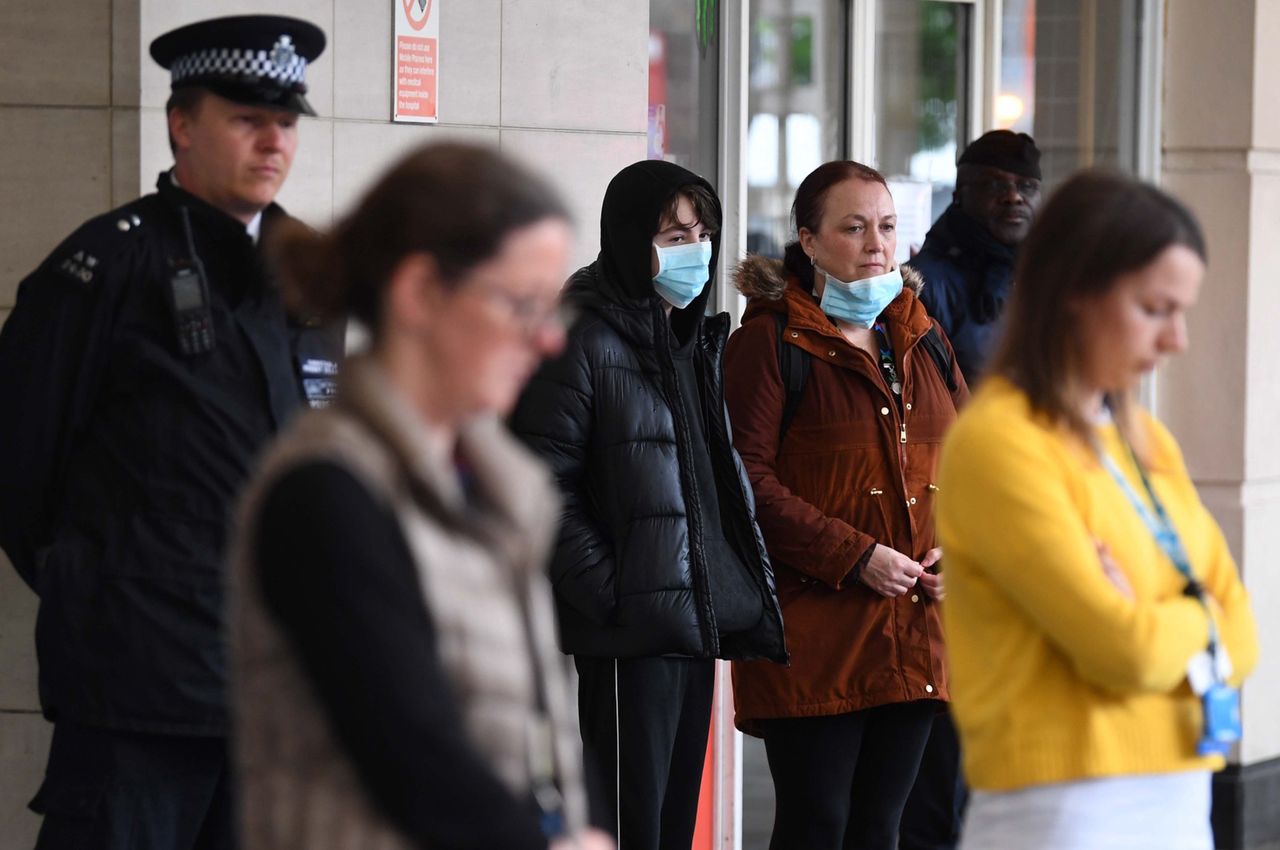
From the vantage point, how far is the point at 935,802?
5.48m

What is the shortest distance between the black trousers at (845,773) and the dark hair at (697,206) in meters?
1.29

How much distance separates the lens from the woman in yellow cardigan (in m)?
2.70

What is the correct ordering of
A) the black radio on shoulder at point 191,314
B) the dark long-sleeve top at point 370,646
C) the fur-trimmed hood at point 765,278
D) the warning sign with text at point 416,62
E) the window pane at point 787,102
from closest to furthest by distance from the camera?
1. the dark long-sleeve top at point 370,646
2. the black radio on shoulder at point 191,314
3. the fur-trimmed hood at point 765,278
4. the warning sign with text at point 416,62
5. the window pane at point 787,102

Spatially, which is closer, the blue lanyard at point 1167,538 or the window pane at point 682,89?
the blue lanyard at point 1167,538

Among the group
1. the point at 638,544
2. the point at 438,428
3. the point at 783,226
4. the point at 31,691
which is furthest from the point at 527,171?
the point at 783,226

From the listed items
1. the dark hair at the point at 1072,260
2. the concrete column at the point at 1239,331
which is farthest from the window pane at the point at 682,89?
the dark hair at the point at 1072,260

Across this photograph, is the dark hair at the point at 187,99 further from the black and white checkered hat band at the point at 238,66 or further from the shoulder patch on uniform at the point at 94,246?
the shoulder patch on uniform at the point at 94,246

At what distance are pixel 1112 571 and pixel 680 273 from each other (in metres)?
2.09

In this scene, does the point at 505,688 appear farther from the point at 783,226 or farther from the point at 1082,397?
the point at 783,226

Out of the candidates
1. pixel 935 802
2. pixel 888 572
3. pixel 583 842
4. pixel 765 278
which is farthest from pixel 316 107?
pixel 583 842

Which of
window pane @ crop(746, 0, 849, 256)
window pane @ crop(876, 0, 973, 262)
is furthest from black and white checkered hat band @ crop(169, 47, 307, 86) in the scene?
window pane @ crop(876, 0, 973, 262)

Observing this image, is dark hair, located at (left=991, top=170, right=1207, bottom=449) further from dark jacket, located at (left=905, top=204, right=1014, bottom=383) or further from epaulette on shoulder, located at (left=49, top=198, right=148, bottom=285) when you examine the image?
dark jacket, located at (left=905, top=204, right=1014, bottom=383)

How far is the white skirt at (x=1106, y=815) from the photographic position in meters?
2.72

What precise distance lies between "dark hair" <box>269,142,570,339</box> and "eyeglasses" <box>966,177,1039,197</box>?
13.5 ft
